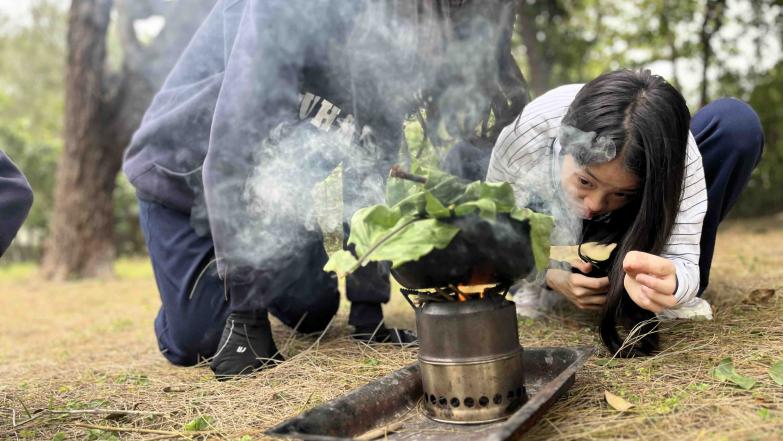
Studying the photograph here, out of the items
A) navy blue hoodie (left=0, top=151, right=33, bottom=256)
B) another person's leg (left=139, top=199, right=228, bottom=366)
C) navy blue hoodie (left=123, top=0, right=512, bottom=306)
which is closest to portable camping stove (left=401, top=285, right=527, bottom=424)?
navy blue hoodie (left=123, top=0, right=512, bottom=306)

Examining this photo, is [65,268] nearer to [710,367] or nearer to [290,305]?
[290,305]

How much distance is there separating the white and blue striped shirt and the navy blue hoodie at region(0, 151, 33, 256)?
1.83m

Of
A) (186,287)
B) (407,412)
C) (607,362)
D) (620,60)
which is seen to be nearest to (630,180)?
(607,362)

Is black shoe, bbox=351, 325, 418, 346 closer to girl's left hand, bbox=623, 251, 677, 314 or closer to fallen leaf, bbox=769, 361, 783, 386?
girl's left hand, bbox=623, 251, 677, 314

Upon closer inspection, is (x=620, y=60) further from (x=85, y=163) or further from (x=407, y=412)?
(x=407, y=412)

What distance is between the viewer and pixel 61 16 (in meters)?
16.8

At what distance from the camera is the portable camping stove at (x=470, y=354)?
181 centimetres

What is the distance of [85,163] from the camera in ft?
26.2

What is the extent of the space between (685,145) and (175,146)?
2.11 m

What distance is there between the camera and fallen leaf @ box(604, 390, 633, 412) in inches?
73.5

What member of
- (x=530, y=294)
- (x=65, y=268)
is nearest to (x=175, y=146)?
(x=530, y=294)

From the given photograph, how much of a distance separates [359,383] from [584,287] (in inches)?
40.3

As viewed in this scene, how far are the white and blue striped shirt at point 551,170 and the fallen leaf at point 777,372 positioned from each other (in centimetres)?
34

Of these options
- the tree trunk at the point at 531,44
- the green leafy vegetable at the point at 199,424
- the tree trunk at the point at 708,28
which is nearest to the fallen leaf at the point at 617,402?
the green leafy vegetable at the point at 199,424
